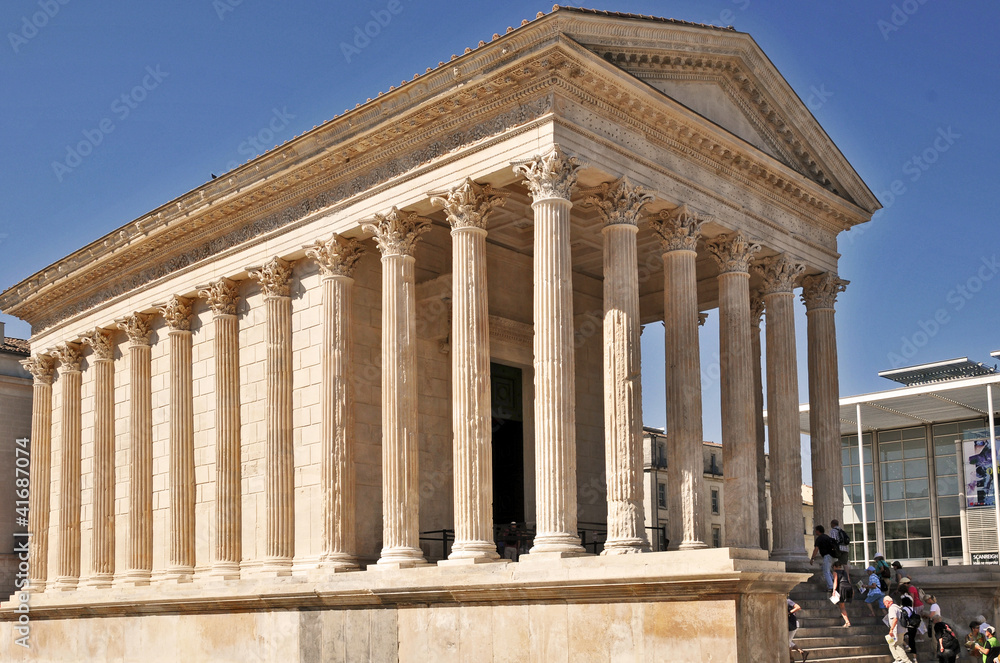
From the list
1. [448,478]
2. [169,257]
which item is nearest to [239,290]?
[169,257]

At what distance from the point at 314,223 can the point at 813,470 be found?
44.3ft

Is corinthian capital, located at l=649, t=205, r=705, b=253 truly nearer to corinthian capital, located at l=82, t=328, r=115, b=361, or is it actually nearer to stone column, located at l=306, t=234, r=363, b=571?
stone column, located at l=306, t=234, r=363, b=571

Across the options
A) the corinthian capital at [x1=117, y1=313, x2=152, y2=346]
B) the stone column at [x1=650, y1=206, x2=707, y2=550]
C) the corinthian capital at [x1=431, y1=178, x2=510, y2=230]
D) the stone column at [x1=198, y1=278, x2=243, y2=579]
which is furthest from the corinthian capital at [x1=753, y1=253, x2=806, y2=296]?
the corinthian capital at [x1=117, y1=313, x2=152, y2=346]

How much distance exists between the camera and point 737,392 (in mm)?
25312

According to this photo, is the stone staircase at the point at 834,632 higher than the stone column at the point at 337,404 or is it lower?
lower

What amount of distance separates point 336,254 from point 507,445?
7.76 meters

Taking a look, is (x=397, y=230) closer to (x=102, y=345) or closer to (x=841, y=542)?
(x=841, y=542)

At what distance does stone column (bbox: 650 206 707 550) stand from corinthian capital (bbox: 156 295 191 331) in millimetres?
12726

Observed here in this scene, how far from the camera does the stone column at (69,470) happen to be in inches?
1303

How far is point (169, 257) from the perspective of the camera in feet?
100

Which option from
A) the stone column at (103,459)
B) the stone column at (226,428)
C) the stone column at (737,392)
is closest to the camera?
the stone column at (737,392)

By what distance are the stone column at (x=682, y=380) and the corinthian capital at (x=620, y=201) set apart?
169 cm

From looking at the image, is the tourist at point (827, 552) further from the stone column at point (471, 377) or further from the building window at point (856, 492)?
the building window at point (856, 492)

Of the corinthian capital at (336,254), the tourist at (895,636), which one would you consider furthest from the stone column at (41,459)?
the tourist at (895,636)
